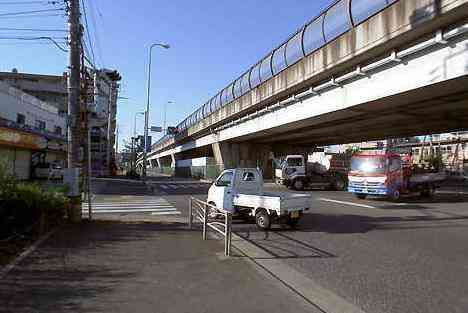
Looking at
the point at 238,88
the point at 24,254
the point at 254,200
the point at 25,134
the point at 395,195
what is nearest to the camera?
the point at 24,254

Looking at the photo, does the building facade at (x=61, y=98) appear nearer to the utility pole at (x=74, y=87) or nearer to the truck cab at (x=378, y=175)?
the truck cab at (x=378, y=175)

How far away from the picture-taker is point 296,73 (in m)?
25.1

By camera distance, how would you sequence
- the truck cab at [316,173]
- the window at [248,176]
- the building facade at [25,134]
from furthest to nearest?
the truck cab at [316,173], the building facade at [25,134], the window at [248,176]

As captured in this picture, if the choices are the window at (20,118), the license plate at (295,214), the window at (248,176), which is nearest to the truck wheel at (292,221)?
the license plate at (295,214)

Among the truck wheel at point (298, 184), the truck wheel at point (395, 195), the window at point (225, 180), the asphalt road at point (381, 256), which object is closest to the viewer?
the asphalt road at point (381, 256)

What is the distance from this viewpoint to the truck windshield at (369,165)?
2475 cm

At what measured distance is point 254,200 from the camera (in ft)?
46.4

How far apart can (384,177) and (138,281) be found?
64.3 ft

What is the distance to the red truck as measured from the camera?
24547 mm

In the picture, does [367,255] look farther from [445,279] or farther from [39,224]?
[39,224]

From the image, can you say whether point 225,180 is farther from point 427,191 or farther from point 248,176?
point 427,191

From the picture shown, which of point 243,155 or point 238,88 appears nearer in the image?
point 238,88

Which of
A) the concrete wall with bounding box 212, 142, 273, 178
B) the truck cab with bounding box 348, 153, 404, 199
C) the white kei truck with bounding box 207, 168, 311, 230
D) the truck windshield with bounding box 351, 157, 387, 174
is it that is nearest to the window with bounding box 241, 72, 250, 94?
the truck windshield with bounding box 351, 157, 387, 174

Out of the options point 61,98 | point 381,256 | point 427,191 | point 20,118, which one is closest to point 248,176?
point 381,256
